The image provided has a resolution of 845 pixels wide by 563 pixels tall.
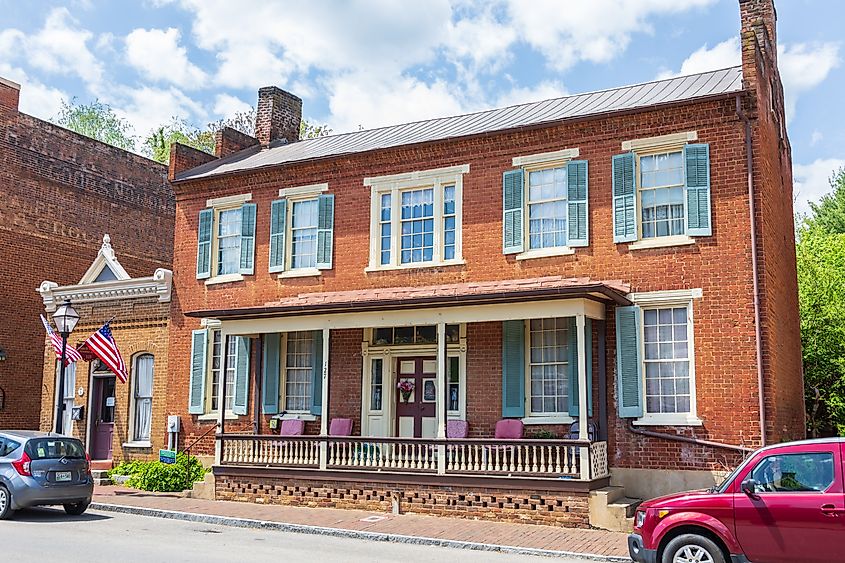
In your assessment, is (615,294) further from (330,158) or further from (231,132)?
(231,132)

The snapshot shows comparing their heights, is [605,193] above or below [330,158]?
below

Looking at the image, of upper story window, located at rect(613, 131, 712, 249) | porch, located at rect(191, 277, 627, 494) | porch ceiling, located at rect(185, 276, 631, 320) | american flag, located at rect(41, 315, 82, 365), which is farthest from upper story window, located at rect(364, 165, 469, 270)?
american flag, located at rect(41, 315, 82, 365)

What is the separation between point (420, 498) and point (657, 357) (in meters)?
5.17

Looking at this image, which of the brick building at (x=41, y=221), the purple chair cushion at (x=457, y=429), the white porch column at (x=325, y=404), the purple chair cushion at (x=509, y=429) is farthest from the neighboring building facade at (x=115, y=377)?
the purple chair cushion at (x=509, y=429)

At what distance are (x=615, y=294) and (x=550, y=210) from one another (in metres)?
2.66

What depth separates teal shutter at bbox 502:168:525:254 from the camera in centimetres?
1781

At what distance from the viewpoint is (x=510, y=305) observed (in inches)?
641

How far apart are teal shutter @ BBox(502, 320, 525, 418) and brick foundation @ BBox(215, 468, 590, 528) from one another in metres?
2.05

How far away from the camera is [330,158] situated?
20.2 metres

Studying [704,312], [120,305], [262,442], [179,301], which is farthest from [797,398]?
[120,305]

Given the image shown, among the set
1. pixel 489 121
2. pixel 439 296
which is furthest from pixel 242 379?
pixel 489 121

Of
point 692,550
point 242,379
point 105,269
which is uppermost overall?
point 105,269

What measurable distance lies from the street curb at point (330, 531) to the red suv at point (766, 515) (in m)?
2.42

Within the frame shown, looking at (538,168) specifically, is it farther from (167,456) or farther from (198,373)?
(167,456)
